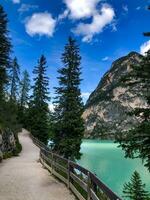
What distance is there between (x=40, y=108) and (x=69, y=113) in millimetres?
27001

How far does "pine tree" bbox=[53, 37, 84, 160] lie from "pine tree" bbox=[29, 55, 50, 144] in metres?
21.5

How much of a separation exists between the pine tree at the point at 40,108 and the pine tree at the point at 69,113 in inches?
848

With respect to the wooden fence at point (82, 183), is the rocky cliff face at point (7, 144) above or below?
above

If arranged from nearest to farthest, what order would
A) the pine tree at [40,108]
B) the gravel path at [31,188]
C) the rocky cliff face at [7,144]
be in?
the gravel path at [31,188], the rocky cliff face at [7,144], the pine tree at [40,108]

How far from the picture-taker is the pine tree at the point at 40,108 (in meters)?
59.8

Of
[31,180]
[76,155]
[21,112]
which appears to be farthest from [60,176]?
[21,112]

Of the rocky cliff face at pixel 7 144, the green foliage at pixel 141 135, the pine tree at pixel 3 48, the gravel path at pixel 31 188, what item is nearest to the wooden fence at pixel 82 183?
the gravel path at pixel 31 188

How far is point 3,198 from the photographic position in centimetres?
1170

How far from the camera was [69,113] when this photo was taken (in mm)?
35219

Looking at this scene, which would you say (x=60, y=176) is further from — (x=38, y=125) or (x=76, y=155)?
(x=38, y=125)

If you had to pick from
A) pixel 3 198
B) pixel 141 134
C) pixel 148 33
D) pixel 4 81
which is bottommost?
pixel 3 198

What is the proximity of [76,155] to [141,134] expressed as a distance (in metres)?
20.2

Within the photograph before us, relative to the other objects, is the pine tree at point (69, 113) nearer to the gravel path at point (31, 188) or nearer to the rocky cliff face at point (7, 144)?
the rocky cliff face at point (7, 144)

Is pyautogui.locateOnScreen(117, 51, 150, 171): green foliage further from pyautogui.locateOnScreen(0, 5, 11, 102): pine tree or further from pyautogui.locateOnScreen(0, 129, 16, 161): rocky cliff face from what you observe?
pyautogui.locateOnScreen(0, 5, 11, 102): pine tree
